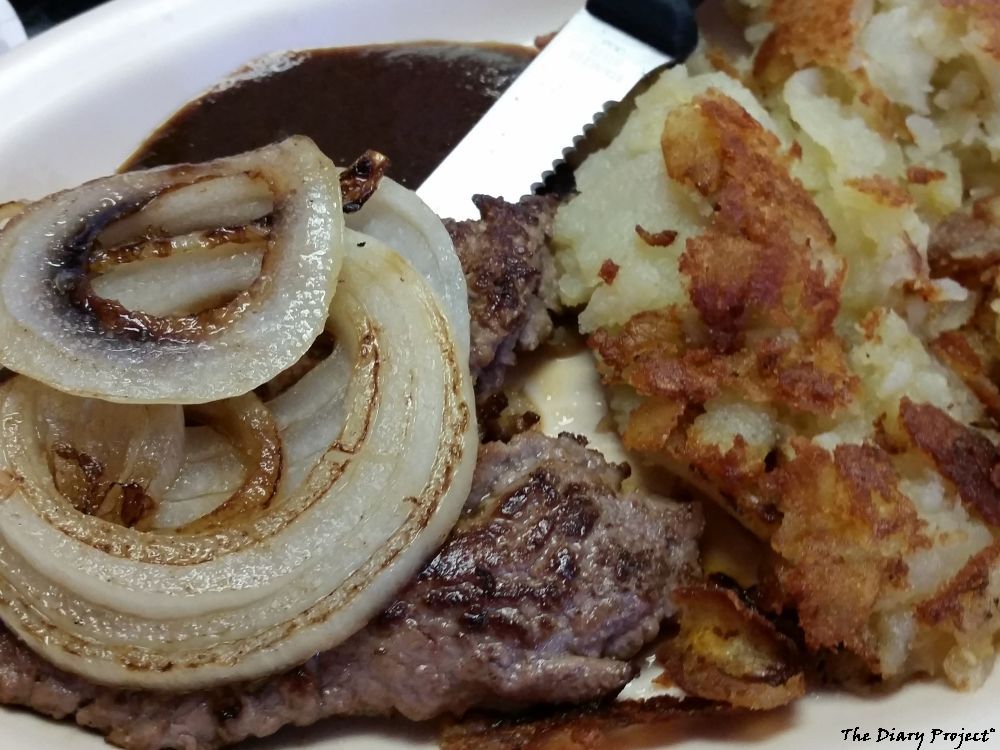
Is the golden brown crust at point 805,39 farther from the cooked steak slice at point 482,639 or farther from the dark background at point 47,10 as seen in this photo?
the dark background at point 47,10

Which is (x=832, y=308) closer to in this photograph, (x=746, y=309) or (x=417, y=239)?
(x=746, y=309)

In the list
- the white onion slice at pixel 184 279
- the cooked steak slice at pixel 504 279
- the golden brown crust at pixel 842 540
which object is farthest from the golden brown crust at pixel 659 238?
the white onion slice at pixel 184 279

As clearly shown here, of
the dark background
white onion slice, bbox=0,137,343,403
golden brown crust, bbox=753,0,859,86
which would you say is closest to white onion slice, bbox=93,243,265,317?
white onion slice, bbox=0,137,343,403

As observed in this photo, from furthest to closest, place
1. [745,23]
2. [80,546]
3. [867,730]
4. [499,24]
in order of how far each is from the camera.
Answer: [499,24], [745,23], [867,730], [80,546]

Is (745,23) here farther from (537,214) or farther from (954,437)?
(954,437)

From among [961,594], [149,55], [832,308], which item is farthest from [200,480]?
[149,55]

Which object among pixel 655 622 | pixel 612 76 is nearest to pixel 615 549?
pixel 655 622

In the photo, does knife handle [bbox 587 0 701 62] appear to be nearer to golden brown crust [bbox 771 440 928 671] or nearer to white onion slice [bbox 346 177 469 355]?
white onion slice [bbox 346 177 469 355]
